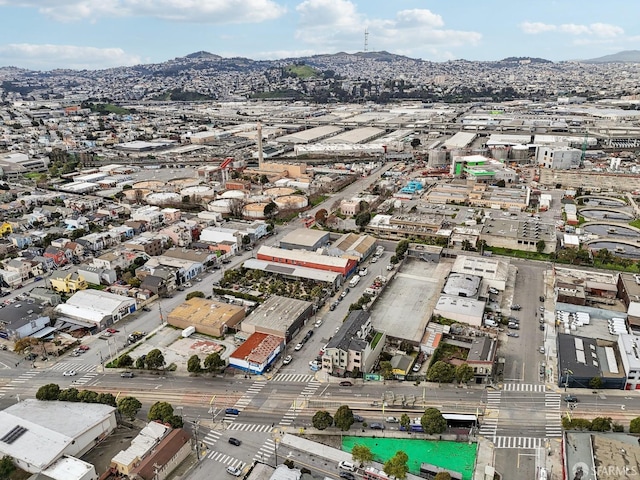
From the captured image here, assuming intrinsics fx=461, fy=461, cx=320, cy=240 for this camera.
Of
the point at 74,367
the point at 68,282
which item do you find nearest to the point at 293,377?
the point at 74,367

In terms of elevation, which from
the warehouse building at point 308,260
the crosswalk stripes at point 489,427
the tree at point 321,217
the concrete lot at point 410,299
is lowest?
the crosswalk stripes at point 489,427

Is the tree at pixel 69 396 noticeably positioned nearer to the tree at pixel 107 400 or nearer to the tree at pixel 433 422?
the tree at pixel 107 400

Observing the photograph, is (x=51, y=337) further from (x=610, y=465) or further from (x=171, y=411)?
(x=610, y=465)

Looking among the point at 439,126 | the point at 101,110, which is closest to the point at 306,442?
the point at 439,126

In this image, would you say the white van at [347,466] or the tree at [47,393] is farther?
the tree at [47,393]

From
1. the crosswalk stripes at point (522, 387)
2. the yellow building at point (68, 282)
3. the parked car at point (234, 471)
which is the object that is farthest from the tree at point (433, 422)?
the yellow building at point (68, 282)

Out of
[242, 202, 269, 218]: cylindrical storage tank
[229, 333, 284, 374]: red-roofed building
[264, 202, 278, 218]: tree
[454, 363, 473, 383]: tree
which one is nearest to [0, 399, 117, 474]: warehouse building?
[229, 333, 284, 374]: red-roofed building
